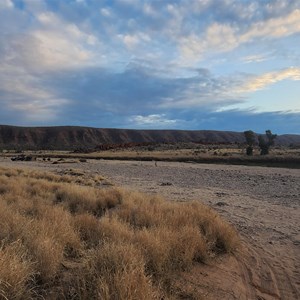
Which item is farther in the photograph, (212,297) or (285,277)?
(285,277)

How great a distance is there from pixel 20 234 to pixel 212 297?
10.4 ft

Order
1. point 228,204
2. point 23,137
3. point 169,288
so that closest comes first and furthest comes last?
point 169,288 → point 228,204 → point 23,137

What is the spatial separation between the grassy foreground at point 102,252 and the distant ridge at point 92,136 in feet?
469

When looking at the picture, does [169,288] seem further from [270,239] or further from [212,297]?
[270,239]

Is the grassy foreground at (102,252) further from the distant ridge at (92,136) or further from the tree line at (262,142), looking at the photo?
the distant ridge at (92,136)

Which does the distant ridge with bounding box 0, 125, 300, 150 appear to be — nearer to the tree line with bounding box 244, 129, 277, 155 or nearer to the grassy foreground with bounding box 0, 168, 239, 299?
the tree line with bounding box 244, 129, 277, 155

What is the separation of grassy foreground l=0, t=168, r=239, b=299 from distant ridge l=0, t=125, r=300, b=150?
14283 centimetres

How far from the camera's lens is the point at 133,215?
400 inches

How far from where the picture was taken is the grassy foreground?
15.4ft

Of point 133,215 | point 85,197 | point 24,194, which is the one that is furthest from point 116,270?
point 24,194

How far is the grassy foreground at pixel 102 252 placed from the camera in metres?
4.71

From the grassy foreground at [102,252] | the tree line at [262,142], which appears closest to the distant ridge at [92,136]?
the tree line at [262,142]

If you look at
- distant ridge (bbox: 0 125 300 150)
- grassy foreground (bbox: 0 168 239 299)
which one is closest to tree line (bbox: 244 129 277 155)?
grassy foreground (bbox: 0 168 239 299)

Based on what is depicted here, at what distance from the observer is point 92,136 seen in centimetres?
17100
